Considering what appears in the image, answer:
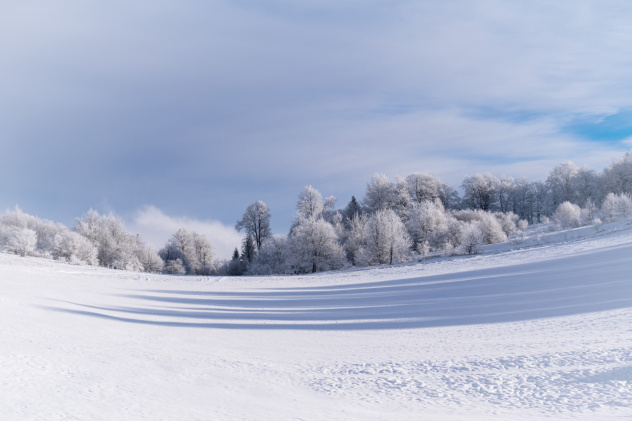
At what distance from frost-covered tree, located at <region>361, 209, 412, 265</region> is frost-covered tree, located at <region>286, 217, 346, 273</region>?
3.73 metres

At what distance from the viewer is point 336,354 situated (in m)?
10.0

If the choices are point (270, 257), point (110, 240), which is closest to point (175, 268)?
point (110, 240)

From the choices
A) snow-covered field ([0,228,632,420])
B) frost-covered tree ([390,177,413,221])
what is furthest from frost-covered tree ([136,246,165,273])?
snow-covered field ([0,228,632,420])

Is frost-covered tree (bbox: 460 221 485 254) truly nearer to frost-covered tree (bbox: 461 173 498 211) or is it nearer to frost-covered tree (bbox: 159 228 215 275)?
frost-covered tree (bbox: 461 173 498 211)

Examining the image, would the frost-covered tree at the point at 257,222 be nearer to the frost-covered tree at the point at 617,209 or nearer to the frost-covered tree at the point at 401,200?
the frost-covered tree at the point at 401,200

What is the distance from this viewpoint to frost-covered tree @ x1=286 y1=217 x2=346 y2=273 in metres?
47.2

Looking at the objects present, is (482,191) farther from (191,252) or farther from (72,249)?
(72,249)

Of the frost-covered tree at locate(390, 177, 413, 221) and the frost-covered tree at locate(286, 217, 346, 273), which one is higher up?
the frost-covered tree at locate(390, 177, 413, 221)

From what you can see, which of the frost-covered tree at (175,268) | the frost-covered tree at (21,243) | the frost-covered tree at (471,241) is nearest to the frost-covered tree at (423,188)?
the frost-covered tree at (471,241)

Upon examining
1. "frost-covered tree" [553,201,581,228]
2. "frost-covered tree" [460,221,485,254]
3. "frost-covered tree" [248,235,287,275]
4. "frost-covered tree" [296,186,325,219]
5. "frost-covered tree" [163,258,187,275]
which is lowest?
"frost-covered tree" [163,258,187,275]

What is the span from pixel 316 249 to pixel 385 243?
335 inches

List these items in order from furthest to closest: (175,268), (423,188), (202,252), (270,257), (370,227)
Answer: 1. (202,252)
2. (423,188)
3. (175,268)
4. (270,257)
5. (370,227)

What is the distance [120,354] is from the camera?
31.1 ft

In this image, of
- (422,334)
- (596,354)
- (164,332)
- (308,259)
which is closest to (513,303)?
(422,334)
